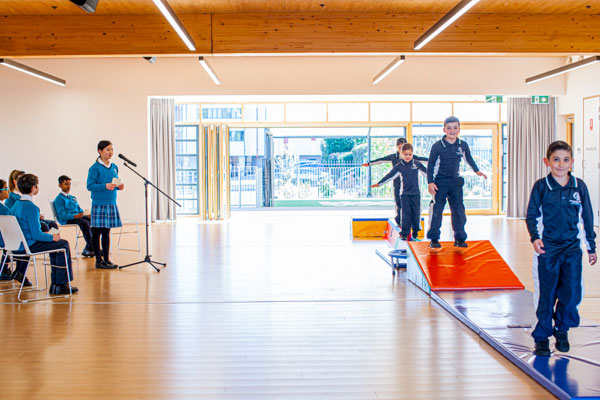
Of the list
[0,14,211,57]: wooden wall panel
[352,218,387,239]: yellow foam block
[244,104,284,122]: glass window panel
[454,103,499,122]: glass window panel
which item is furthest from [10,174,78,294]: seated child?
[454,103,499,122]: glass window panel

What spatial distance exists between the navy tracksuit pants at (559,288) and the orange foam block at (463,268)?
1593 mm

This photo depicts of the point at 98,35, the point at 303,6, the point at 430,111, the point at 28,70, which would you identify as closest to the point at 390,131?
the point at 430,111

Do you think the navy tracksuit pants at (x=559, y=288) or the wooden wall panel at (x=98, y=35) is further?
the wooden wall panel at (x=98, y=35)

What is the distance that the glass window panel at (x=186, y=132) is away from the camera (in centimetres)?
1256

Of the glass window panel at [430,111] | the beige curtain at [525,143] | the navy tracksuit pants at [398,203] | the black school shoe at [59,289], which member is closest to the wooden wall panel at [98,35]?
the navy tracksuit pants at [398,203]

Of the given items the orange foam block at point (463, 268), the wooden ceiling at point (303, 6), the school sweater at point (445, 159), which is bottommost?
the orange foam block at point (463, 268)

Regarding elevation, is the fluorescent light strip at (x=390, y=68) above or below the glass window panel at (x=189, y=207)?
above

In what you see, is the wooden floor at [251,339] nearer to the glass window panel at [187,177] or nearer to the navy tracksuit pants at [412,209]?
the navy tracksuit pants at [412,209]

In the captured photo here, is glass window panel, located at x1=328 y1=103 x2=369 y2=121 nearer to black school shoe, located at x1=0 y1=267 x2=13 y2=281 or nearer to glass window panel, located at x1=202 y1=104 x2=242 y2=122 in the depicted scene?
glass window panel, located at x1=202 y1=104 x2=242 y2=122

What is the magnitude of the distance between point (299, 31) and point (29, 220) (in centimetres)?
461

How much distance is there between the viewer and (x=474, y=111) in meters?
12.7

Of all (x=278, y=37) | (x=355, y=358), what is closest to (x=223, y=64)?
(x=278, y=37)

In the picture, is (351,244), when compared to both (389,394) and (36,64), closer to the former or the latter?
(389,394)

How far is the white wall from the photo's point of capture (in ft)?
35.8
